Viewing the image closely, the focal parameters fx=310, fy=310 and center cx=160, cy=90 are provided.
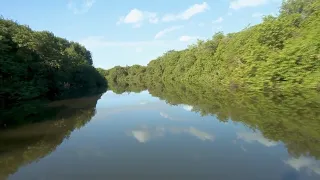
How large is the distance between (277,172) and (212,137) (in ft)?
19.0

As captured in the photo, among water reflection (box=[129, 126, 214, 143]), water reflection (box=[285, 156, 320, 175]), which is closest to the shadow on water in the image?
water reflection (box=[129, 126, 214, 143])

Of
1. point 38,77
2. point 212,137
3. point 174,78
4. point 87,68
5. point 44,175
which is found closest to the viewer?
point 44,175

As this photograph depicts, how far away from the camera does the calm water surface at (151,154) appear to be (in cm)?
977

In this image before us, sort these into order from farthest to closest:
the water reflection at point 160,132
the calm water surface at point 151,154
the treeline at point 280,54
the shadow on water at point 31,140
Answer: the treeline at point 280,54 < the water reflection at point 160,132 < the shadow on water at point 31,140 < the calm water surface at point 151,154

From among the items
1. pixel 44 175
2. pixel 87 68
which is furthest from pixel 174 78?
pixel 44 175

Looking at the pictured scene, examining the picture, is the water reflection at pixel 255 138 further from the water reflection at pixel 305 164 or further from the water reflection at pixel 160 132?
the water reflection at pixel 305 164

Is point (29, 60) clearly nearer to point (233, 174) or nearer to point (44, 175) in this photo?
point (44, 175)

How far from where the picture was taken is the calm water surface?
9766mm

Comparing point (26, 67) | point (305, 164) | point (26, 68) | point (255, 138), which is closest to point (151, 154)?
point (255, 138)

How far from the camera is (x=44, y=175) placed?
33.1 feet

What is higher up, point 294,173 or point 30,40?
point 30,40

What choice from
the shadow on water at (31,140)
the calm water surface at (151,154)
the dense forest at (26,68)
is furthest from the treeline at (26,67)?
the calm water surface at (151,154)

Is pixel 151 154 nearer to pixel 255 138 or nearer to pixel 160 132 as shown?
pixel 160 132

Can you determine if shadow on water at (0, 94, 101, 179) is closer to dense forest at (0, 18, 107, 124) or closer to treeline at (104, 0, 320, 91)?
dense forest at (0, 18, 107, 124)
